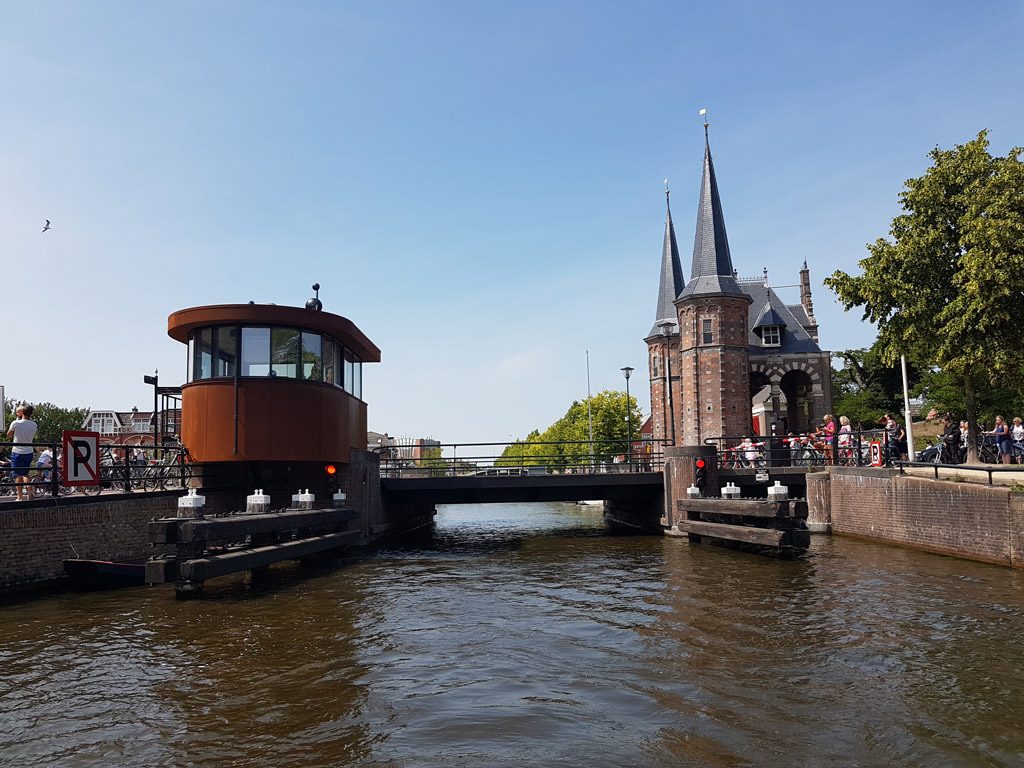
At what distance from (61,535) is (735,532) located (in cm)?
1584

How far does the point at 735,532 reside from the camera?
805 inches

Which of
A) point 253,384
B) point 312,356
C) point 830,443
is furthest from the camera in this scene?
point 830,443

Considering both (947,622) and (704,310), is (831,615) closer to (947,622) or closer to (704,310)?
(947,622)

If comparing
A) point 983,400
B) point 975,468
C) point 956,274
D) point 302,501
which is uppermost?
point 956,274

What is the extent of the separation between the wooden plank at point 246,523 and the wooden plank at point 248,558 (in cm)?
37

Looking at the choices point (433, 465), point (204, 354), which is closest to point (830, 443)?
point (204, 354)

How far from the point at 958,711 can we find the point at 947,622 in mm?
4351

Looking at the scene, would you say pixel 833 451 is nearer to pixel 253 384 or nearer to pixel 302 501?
pixel 302 501

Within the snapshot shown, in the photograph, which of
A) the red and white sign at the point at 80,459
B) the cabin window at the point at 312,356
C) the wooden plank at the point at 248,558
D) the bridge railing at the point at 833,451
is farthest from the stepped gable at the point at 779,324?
the red and white sign at the point at 80,459

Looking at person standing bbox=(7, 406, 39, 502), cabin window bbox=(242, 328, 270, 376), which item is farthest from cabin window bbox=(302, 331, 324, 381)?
person standing bbox=(7, 406, 39, 502)

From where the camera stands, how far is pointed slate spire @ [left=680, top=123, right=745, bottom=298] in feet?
162

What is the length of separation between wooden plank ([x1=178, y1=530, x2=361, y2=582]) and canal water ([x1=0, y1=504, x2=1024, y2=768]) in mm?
565

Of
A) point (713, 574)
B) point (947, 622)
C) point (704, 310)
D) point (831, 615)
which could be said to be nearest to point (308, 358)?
point (713, 574)

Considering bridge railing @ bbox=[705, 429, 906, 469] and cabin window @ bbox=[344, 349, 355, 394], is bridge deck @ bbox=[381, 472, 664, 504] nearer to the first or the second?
bridge railing @ bbox=[705, 429, 906, 469]
